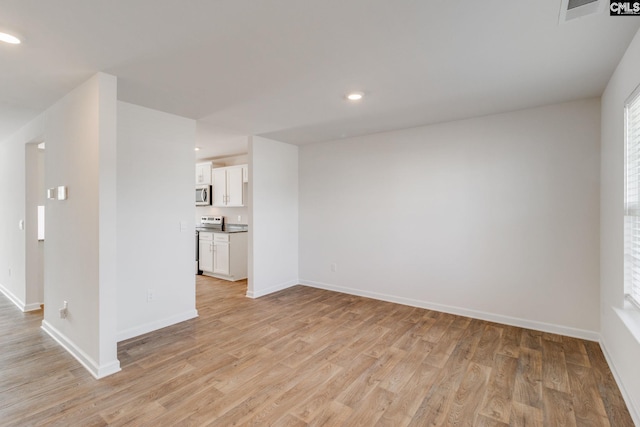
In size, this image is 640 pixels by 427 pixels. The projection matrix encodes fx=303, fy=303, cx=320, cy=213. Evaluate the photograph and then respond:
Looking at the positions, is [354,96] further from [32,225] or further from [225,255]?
[32,225]

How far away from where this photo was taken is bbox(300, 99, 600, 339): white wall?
3.13m

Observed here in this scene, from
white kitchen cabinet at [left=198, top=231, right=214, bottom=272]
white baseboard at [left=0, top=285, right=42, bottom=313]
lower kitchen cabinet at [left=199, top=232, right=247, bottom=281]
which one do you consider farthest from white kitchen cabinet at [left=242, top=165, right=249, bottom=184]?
white baseboard at [left=0, top=285, right=42, bottom=313]

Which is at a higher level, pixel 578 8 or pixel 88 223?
pixel 578 8

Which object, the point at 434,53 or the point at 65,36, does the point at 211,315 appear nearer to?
the point at 65,36

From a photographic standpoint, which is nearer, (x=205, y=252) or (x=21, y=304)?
(x=21, y=304)

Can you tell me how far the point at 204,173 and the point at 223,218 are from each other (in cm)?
107

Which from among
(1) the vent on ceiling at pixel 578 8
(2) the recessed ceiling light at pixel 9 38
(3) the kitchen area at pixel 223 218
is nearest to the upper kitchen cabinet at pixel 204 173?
(3) the kitchen area at pixel 223 218

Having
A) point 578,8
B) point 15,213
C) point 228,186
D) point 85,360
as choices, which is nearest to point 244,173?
point 228,186

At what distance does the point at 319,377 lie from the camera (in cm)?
244

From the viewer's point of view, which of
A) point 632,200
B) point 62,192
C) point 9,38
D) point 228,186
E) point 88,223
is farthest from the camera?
point 228,186

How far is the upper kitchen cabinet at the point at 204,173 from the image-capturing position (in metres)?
6.57

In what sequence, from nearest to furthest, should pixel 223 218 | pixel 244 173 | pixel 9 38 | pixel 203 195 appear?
pixel 9 38, pixel 244 173, pixel 203 195, pixel 223 218

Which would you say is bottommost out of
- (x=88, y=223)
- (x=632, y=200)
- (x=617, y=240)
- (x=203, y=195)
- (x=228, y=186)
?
(x=617, y=240)

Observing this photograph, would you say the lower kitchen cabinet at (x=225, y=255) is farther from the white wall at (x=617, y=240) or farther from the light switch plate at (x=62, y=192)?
the white wall at (x=617, y=240)
